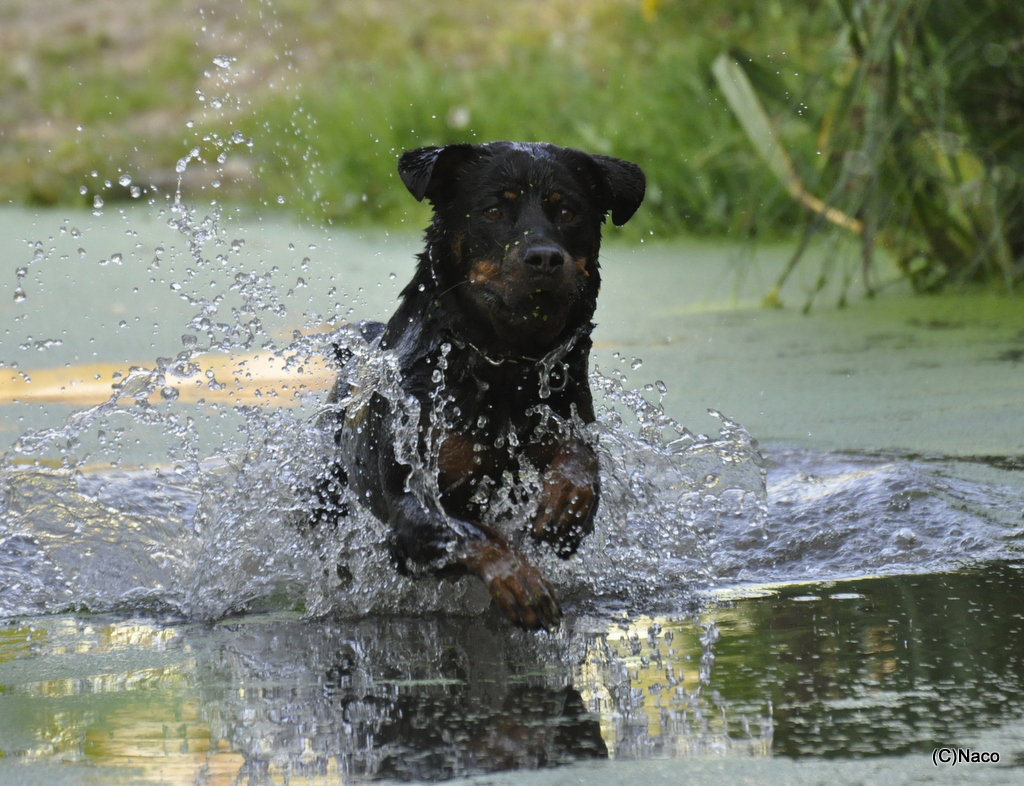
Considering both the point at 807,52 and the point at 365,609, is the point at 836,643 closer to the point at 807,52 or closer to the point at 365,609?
the point at 365,609

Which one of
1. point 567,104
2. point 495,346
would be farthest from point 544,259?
point 567,104

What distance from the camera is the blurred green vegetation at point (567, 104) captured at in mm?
6125

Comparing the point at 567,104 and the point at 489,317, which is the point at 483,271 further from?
the point at 567,104

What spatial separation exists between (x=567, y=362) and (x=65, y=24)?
547 inches

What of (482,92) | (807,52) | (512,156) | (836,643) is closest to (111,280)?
(482,92)

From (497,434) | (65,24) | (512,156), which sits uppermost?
(65,24)

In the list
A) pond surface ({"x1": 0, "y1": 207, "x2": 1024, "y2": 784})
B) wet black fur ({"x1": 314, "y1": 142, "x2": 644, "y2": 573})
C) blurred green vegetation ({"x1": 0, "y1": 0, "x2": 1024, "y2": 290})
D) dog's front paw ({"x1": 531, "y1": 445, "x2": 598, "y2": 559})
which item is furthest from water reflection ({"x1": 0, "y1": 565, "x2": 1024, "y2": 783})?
blurred green vegetation ({"x1": 0, "y1": 0, "x2": 1024, "y2": 290})

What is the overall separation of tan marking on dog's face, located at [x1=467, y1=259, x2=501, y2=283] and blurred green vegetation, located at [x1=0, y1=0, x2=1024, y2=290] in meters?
1.65

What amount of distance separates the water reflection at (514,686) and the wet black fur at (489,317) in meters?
0.44

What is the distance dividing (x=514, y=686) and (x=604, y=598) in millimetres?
686

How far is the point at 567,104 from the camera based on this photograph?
10781 mm

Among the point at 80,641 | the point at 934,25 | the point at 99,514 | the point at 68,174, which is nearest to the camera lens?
the point at 80,641

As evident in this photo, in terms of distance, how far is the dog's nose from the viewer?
308cm

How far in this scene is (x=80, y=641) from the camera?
9.67 feet
